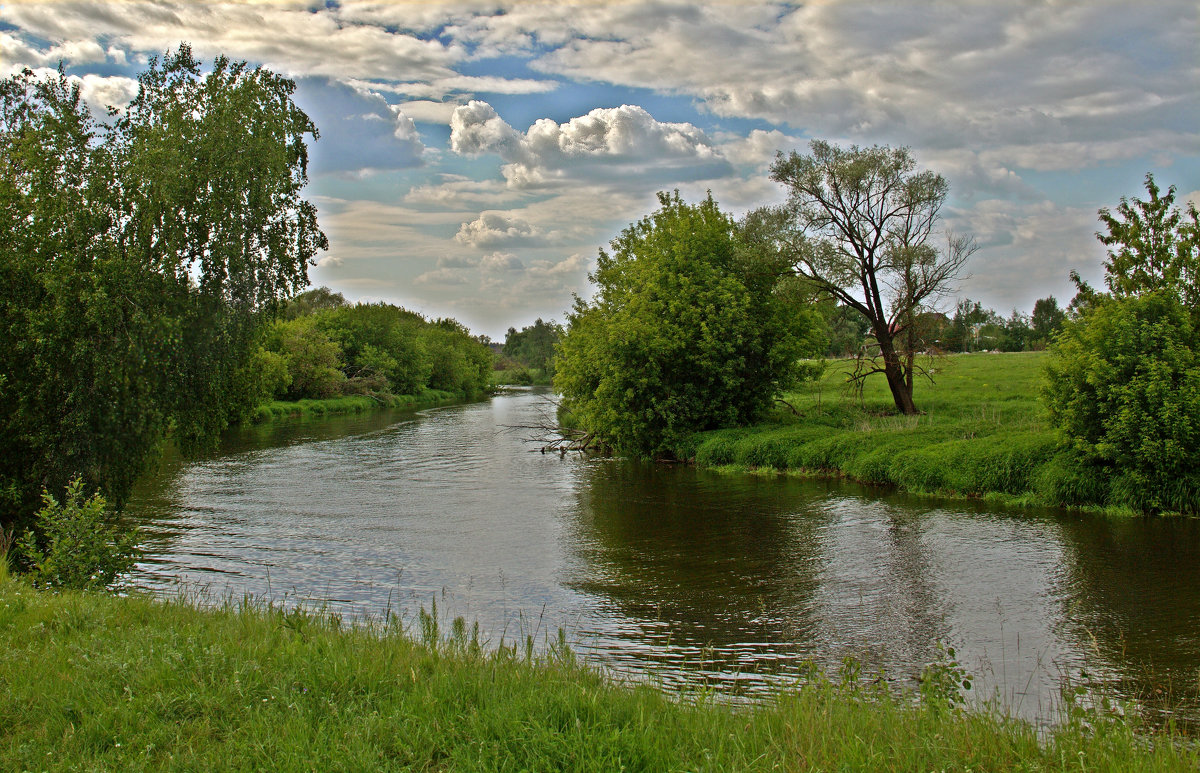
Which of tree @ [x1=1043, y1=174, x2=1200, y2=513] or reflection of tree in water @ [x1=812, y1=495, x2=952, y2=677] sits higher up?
tree @ [x1=1043, y1=174, x2=1200, y2=513]

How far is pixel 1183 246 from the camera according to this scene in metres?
21.2

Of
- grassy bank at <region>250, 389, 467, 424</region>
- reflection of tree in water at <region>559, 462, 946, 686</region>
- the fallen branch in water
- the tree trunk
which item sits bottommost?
reflection of tree in water at <region>559, 462, 946, 686</region>

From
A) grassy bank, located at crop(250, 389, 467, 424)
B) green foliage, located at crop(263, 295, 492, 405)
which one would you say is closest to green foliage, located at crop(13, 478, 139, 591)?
grassy bank, located at crop(250, 389, 467, 424)

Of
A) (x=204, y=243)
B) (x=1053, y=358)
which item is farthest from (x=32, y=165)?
(x=1053, y=358)

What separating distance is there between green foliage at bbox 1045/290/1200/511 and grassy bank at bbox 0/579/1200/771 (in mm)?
15202

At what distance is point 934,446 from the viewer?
24.2 meters

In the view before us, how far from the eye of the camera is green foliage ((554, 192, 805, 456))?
31.7m

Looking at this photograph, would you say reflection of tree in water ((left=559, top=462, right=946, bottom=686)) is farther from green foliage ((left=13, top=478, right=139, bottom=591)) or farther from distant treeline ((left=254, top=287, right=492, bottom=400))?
distant treeline ((left=254, top=287, right=492, bottom=400))

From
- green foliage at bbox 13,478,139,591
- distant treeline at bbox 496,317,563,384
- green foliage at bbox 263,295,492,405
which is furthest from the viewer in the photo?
distant treeline at bbox 496,317,563,384

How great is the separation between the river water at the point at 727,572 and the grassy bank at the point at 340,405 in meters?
27.5

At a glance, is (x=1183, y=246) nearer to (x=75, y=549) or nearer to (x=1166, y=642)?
(x=1166, y=642)

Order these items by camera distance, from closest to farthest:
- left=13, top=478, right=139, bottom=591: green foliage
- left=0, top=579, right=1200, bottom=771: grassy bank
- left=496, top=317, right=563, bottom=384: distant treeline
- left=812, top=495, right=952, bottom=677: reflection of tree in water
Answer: left=0, top=579, right=1200, bottom=771: grassy bank, left=13, top=478, right=139, bottom=591: green foliage, left=812, top=495, right=952, bottom=677: reflection of tree in water, left=496, top=317, right=563, bottom=384: distant treeline

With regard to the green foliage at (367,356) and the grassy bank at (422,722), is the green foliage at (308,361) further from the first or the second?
the grassy bank at (422,722)

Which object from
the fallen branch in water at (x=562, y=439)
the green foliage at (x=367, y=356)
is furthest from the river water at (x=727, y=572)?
the green foliage at (x=367, y=356)
